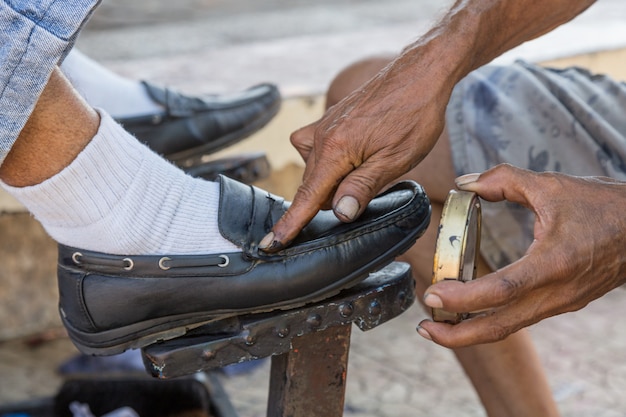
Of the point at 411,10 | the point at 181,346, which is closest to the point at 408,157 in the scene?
the point at 181,346

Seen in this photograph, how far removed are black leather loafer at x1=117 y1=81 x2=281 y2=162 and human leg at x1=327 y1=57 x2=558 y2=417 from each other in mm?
436

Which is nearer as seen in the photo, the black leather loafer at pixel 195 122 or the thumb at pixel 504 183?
the thumb at pixel 504 183

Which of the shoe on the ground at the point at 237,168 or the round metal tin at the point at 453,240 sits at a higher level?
the round metal tin at the point at 453,240

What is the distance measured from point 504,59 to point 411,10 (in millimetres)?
1617

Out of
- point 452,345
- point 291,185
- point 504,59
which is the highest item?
point 452,345

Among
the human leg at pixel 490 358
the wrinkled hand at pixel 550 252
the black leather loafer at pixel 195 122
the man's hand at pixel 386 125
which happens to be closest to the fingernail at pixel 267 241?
the man's hand at pixel 386 125

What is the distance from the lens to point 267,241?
0.95 m

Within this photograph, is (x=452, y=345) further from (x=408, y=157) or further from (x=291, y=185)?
(x=291, y=185)

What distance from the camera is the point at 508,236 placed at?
122cm

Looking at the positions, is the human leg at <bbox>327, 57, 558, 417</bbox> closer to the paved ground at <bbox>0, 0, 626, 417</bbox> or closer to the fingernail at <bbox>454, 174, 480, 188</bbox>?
the paved ground at <bbox>0, 0, 626, 417</bbox>

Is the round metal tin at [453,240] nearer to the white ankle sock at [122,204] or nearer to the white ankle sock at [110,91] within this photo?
the white ankle sock at [122,204]

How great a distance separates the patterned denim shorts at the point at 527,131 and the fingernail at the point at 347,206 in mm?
316

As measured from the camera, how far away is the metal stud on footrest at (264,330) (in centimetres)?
93

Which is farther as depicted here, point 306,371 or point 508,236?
point 508,236
